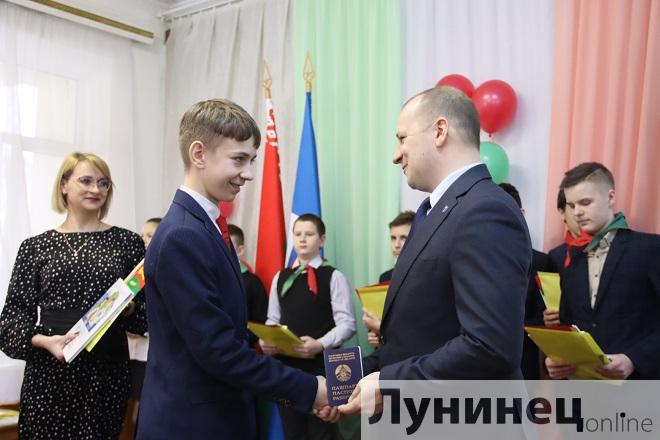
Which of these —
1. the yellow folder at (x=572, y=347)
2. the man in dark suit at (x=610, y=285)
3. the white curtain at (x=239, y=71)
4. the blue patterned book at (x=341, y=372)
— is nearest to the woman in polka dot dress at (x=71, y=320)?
the blue patterned book at (x=341, y=372)

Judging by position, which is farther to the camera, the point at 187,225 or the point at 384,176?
the point at 384,176

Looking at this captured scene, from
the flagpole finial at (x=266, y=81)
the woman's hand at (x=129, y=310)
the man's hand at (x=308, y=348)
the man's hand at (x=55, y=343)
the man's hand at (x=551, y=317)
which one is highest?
the flagpole finial at (x=266, y=81)

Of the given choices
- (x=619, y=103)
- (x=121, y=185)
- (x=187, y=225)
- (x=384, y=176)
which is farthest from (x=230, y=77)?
(x=187, y=225)

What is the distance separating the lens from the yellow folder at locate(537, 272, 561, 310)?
2750 millimetres

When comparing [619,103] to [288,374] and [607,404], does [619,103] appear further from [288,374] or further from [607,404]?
[288,374]

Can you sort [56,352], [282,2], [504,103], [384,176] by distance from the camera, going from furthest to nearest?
[282,2] < [384,176] < [504,103] < [56,352]

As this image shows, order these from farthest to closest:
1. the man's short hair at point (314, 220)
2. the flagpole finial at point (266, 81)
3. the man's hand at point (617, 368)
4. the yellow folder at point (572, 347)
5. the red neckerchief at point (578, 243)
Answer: the flagpole finial at point (266, 81), the man's short hair at point (314, 220), the red neckerchief at point (578, 243), the man's hand at point (617, 368), the yellow folder at point (572, 347)

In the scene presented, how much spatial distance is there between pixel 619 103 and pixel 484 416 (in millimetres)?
2212

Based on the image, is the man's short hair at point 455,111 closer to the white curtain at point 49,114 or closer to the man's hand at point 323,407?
the man's hand at point 323,407

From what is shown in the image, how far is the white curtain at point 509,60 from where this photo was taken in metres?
3.39

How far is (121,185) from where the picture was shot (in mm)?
4875

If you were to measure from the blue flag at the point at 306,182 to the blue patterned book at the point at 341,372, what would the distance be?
7.55ft

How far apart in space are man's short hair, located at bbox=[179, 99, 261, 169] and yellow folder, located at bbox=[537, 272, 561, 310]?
1671 mm

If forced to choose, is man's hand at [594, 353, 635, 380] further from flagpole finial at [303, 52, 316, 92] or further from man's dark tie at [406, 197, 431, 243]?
flagpole finial at [303, 52, 316, 92]
